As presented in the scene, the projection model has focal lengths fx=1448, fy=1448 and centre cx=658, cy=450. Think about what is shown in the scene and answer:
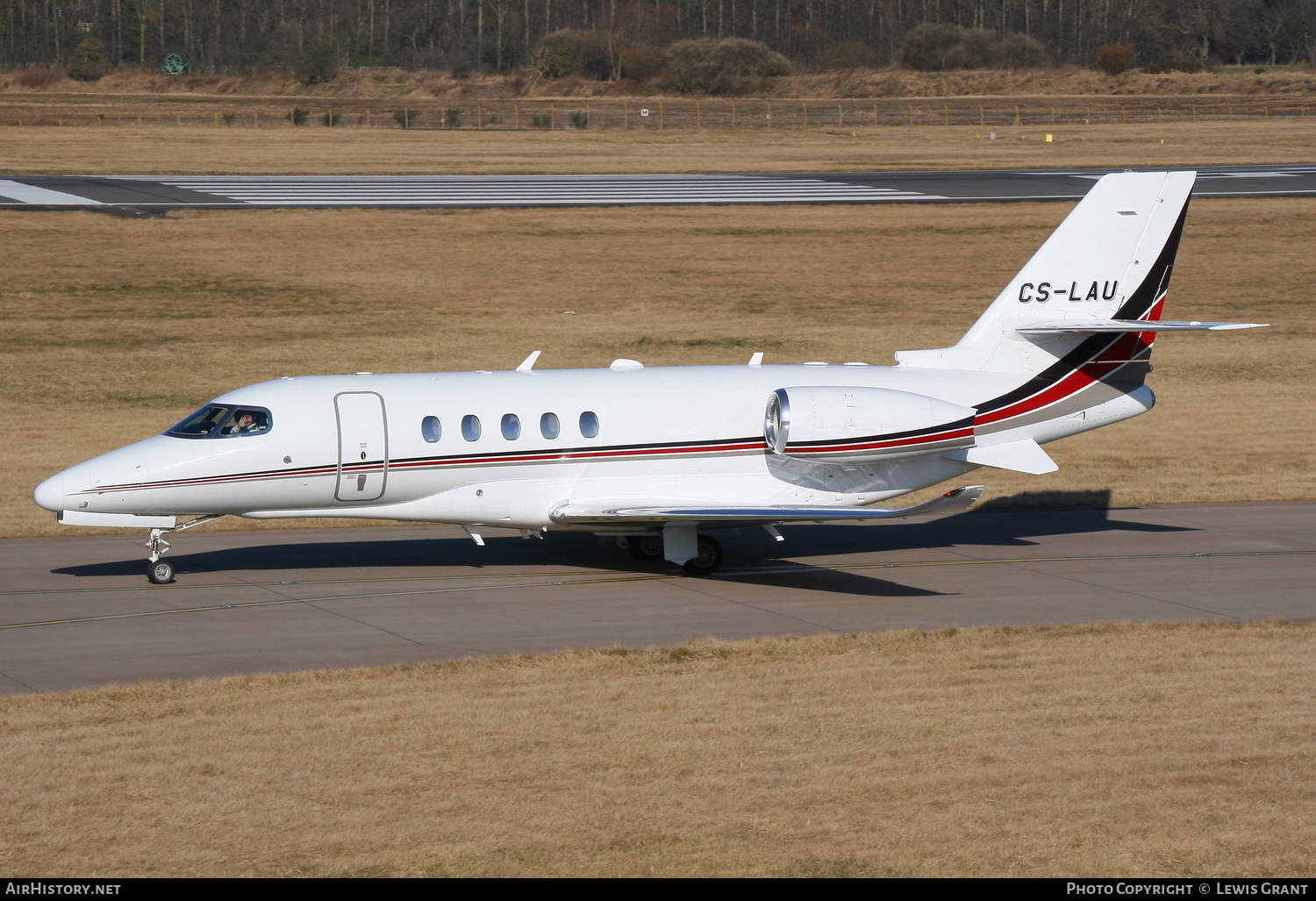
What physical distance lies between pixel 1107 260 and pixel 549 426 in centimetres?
923

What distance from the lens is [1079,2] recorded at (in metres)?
142

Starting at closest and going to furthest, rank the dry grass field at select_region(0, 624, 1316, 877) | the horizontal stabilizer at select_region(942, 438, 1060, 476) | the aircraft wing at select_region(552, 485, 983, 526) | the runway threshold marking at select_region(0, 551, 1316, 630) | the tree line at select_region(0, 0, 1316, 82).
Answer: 1. the dry grass field at select_region(0, 624, 1316, 877)
2. the runway threshold marking at select_region(0, 551, 1316, 630)
3. the aircraft wing at select_region(552, 485, 983, 526)
4. the horizontal stabilizer at select_region(942, 438, 1060, 476)
5. the tree line at select_region(0, 0, 1316, 82)

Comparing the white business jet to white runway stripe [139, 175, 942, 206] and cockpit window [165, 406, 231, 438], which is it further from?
white runway stripe [139, 175, 942, 206]

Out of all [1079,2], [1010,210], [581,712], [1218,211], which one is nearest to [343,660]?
[581,712]

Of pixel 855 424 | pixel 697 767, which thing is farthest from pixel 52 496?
pixel 855 424

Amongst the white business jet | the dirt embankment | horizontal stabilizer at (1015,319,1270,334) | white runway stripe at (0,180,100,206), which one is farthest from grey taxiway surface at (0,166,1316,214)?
the dirt embankment

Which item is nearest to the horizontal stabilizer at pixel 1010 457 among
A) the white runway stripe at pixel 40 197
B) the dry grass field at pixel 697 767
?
the dry grass field at pixel 697 767

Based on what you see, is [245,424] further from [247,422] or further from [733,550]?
[733,550]

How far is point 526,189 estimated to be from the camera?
56.1m

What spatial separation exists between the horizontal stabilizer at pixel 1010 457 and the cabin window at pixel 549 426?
5812 millimetres

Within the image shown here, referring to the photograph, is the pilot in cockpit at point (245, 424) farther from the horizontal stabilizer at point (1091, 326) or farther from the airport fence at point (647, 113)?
the airport fence at point (647, 113)

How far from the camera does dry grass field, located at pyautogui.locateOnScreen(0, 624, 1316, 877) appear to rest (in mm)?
10633

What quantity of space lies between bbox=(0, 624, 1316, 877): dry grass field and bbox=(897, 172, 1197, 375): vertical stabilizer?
23.8ft

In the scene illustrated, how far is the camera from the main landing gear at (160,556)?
64.8 feet
